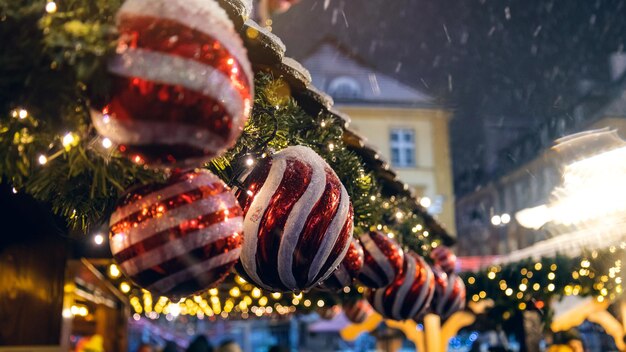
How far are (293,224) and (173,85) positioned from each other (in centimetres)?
70

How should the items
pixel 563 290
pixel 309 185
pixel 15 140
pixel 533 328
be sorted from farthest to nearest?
1. pixel 533 328
2. pixel 563 290
3. pixel 309 185
4. pixel 15 140

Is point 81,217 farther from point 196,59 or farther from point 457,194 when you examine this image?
point 457,194

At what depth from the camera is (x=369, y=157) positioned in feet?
11.3

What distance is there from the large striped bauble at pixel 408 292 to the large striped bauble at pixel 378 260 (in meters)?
0.34

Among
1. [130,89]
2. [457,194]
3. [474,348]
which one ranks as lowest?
[474,348]

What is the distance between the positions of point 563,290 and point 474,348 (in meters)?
3.12

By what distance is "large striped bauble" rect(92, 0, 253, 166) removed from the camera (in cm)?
114

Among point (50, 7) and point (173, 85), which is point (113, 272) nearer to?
point (50, 7)

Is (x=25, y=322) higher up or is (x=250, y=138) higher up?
(x=250, y=138)

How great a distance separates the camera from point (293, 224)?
1722 mm

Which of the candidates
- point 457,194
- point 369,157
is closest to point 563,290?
point 369,157

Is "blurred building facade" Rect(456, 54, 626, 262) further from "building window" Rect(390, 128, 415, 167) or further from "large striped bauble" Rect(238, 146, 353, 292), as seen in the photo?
"large striped bauble" Rect(238, 146, 353, 292)

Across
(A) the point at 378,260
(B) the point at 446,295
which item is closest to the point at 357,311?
(B) the point at 446,295

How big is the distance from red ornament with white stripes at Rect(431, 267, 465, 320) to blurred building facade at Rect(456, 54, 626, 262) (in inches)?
701
